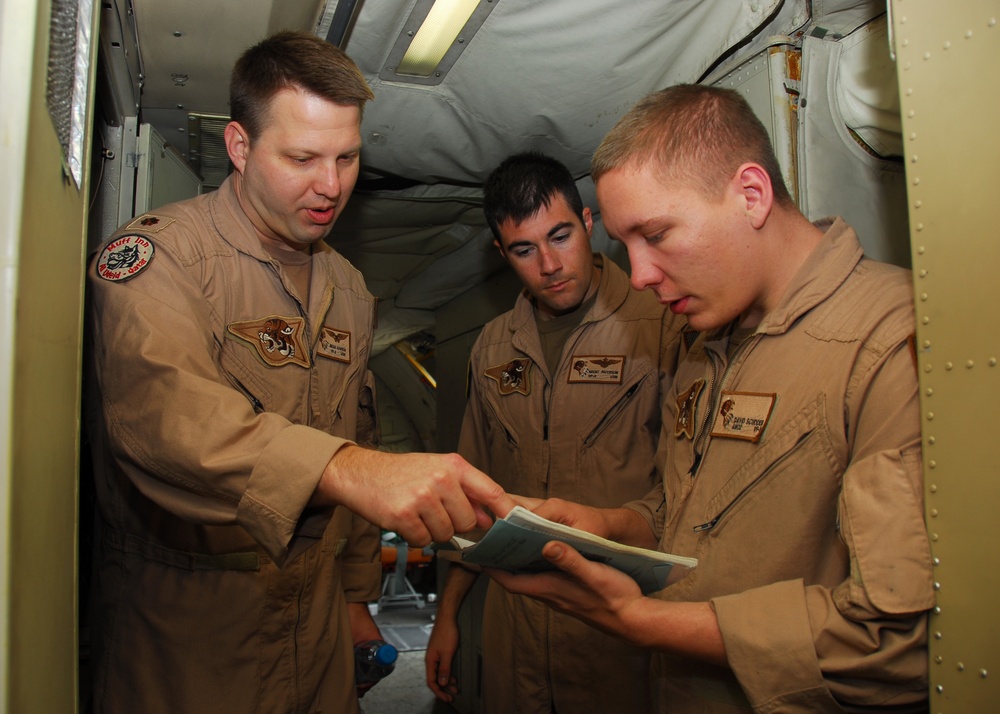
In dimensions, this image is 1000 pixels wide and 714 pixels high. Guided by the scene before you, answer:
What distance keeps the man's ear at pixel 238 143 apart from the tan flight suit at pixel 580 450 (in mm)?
1306

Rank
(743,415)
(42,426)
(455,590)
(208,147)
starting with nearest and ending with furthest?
1. (42,426)
2. (743,415)
3. (455,590)
4. (208,147)

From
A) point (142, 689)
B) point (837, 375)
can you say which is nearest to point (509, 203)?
point (837, 375)

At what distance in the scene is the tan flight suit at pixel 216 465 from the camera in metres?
1.39

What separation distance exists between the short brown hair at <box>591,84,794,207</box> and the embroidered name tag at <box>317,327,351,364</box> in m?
0.97

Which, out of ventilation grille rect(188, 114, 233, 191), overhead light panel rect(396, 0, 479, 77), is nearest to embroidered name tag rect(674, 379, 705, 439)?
overhead light panel rect(396, 0, 479, 77)

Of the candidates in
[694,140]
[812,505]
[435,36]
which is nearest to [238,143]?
[435,36]

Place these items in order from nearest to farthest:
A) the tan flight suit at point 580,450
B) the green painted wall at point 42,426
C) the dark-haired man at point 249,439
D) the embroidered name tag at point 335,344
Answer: the green painted wall at point 42,426, the dark-haired man at point 249,439, the embroidered name tag at point 335,344, the tan flight suit at point 580,450

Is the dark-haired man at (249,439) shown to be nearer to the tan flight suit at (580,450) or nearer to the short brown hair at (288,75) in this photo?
the short brown hair at (288,75)

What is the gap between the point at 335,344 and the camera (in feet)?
7.38

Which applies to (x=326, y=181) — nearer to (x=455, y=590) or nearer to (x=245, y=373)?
(x=245, y=373)

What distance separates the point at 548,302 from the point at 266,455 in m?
1.77

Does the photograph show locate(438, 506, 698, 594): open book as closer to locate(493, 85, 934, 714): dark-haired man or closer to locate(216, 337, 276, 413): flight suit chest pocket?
locate(493, 85, 934, 714): dark-haired man

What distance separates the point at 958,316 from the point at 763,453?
1.61 feet

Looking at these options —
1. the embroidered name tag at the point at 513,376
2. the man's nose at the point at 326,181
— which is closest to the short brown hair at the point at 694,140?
the man's nose at the point at 326,181
